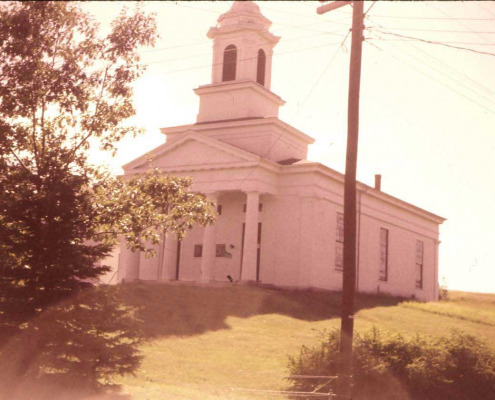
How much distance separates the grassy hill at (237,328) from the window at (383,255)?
4.40 meters

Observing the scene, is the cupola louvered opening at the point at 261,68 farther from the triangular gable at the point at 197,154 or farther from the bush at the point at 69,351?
the bush at the point at 69,351

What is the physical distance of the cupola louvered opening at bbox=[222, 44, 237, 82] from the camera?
43.1 meters

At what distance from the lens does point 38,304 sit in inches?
618

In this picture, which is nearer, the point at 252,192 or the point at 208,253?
the point at 252,192

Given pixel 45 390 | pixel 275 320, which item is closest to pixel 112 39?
pixel 45 390

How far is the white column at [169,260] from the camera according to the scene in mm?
38844

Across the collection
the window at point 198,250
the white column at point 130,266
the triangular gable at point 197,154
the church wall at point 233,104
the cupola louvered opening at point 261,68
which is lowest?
the white column at point 130,266

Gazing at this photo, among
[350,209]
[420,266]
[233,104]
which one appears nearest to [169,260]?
[233,104]

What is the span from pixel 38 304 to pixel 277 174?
2494cm

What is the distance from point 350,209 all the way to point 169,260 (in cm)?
2490

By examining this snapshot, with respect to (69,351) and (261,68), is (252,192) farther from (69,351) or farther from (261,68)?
(69,351)

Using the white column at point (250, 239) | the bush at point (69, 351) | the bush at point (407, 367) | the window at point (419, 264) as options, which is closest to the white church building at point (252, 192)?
the white column at point (250, 239)

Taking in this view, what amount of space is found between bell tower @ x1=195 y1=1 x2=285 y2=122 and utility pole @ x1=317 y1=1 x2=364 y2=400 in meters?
26.0

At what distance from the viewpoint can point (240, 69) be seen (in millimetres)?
43156
